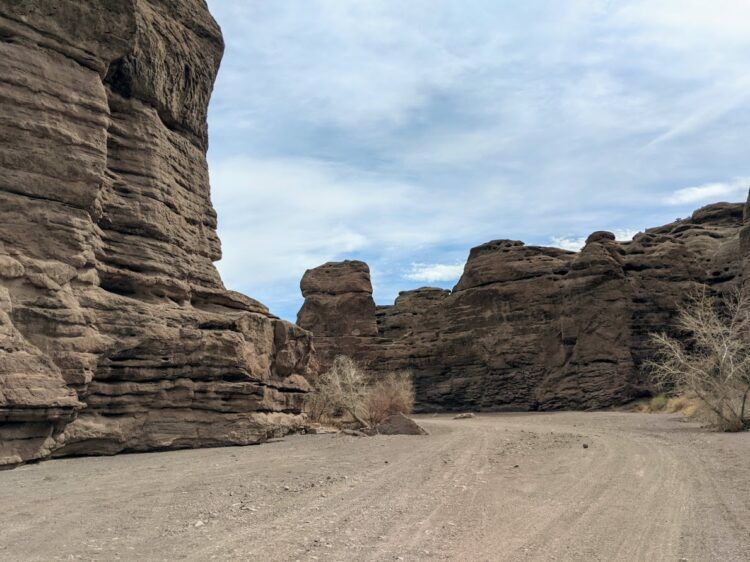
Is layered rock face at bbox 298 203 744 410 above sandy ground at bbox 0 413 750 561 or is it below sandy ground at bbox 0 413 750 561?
above

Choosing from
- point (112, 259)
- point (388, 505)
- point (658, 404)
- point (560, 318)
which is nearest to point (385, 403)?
point (658, 404)

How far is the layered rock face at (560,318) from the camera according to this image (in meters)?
31.6

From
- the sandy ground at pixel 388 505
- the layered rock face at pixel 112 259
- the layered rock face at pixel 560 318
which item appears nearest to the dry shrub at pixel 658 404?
the layered rock face at pixel 560 318

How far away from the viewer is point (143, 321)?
13.7m

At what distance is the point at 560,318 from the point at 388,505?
93.2ft

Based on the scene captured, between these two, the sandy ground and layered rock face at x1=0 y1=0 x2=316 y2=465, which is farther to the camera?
layered rock face at x1=0 y1=0 x2=316 y2=465

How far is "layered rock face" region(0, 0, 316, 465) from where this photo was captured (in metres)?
11.6

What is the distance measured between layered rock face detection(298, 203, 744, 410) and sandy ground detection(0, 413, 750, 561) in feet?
63.4

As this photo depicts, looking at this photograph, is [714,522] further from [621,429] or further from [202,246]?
[202,246]

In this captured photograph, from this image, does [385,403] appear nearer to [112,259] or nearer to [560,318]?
[560,318]

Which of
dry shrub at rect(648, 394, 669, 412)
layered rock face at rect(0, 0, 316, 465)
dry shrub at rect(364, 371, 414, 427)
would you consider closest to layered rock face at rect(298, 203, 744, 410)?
dry shrub at rect(648, 394, 669, 412)

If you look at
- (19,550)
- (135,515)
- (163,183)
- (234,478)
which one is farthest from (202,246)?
(19,550)

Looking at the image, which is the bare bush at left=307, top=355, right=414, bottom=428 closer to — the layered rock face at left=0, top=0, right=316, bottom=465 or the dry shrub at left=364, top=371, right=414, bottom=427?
the dry shrub at left=364, top=371, right=414, bottom=427

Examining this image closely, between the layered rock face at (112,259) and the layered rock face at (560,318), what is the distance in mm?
20278
